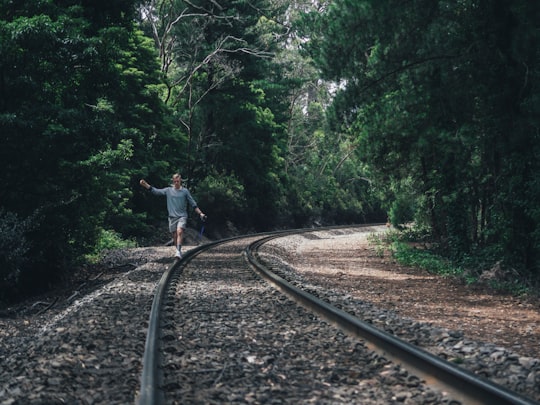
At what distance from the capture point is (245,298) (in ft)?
25.8

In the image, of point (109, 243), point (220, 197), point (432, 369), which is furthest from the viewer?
point (220, 197)

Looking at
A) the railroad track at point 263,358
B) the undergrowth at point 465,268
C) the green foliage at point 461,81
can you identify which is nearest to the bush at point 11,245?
the railroad track at point 263,358

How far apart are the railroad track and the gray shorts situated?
4557 millimetres

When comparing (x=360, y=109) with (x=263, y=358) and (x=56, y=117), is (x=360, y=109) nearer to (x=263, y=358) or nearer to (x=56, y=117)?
(x=56, y=117)

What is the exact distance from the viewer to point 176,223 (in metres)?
12.5

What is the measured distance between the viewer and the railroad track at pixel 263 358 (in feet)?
12.5

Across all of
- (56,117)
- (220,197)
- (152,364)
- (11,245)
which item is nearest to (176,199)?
(56,117)

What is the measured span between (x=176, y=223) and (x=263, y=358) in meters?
8.10

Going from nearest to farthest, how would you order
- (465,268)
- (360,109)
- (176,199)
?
(176,199) → (465,268) → (360,109)

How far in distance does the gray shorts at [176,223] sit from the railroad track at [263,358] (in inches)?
179

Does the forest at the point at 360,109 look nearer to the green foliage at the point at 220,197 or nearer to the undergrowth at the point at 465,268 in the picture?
the undergrowth at the point at 465,268

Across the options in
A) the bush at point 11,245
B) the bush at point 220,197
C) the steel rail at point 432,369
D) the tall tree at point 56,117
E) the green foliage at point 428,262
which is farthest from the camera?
the bush at point 220,197

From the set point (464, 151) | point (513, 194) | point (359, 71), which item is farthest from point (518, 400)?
point (464, 151)

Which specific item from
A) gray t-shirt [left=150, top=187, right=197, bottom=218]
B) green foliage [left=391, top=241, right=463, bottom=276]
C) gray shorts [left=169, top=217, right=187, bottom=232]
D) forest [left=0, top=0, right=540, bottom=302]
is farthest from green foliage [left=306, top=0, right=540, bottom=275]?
gray shorts [left=169, top=217, right=187, bottom=232]
